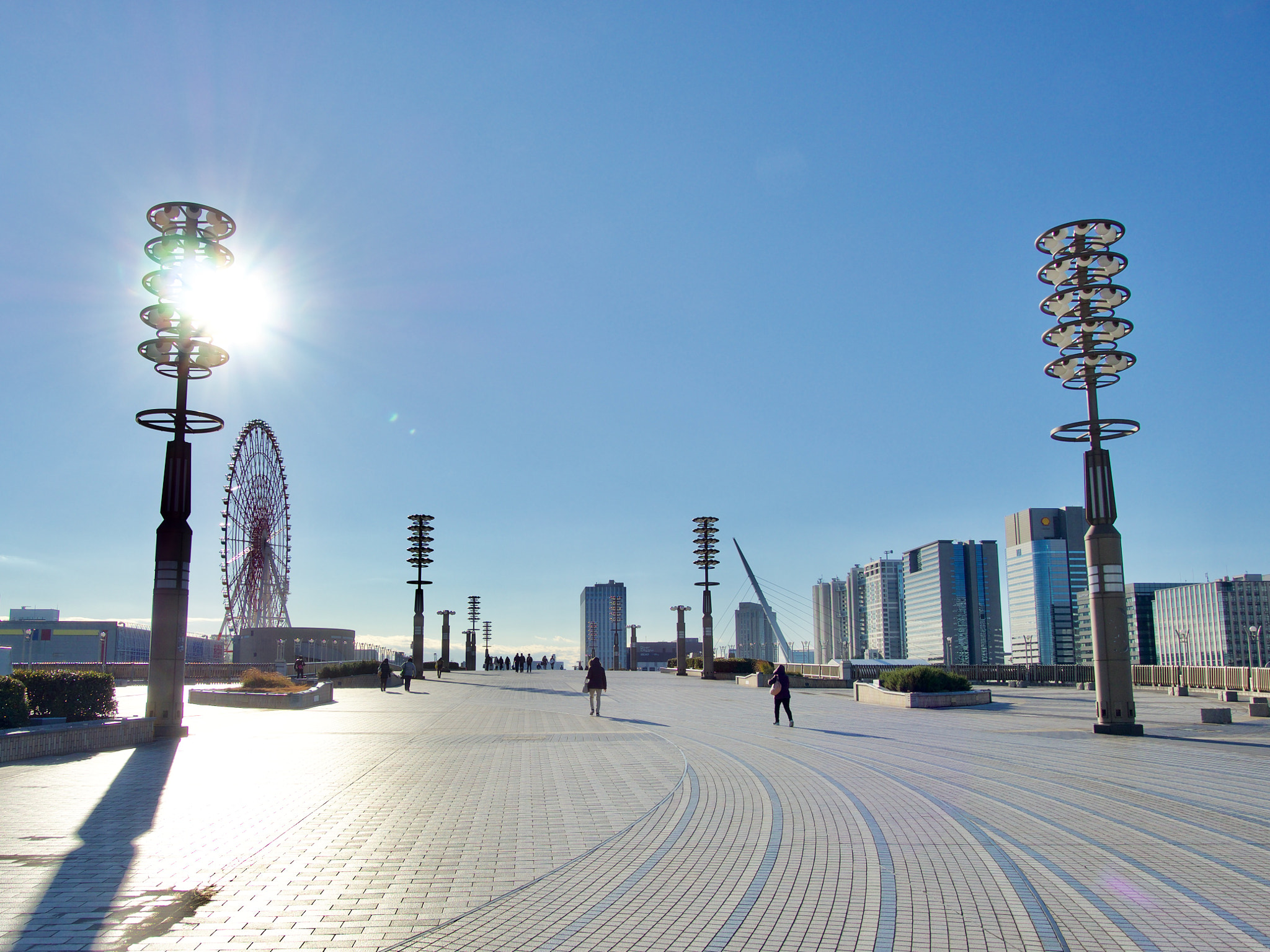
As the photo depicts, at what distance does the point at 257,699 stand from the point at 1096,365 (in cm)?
2307

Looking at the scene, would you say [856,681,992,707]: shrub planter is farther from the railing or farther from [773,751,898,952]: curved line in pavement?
[773,751,898,952]: curved line in pavement

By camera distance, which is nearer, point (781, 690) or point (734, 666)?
point (781, 690)

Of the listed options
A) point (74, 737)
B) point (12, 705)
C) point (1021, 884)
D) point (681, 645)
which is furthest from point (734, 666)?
point (1021, 884)

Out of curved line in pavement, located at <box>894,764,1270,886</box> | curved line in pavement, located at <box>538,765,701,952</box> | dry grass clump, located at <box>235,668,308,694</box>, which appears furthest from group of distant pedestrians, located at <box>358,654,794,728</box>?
curved line in pavement, located at <box>538,765,701,952</box>

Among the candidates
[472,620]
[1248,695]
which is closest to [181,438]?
[1248,695]

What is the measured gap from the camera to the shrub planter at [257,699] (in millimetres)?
25172

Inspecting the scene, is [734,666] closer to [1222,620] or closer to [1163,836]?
[1163,836]

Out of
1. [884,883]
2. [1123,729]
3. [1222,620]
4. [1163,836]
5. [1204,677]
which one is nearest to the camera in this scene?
[884,883]

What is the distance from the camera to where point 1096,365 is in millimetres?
19125

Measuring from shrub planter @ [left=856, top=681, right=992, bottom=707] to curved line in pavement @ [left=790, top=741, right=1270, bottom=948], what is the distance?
1443 cm

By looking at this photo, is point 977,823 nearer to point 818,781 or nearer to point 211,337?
point 818,781

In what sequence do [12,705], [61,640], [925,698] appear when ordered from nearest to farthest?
1. [12,705]
2. [925,698]
3. [61,640]

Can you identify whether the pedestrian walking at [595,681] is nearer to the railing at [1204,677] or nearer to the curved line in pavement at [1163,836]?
the curved line in pavement at [1163,836]

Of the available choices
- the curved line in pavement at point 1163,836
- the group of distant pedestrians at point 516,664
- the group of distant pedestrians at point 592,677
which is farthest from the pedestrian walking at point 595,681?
the group of distant pedestrians at point 516,664
